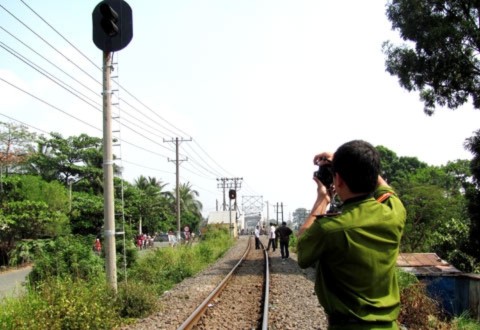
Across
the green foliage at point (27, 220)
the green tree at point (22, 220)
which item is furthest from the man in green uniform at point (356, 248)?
the green foliage at point (27, 220)

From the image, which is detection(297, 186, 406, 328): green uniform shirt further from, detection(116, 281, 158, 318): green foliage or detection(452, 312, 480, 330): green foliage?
detection(116, 281, 158, 318): green foliage

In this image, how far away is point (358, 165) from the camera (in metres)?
2.08

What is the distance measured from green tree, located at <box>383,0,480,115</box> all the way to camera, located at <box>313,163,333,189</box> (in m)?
11.7

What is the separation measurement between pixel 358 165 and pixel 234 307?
7.89 m

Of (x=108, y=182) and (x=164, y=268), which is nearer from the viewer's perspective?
(x=108, y=182)

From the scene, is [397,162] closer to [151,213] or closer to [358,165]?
[151,213]

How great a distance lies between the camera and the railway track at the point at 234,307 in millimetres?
7786

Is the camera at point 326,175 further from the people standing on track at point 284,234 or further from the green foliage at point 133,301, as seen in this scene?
the people standing on track at point 284,234

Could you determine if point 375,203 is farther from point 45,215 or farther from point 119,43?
point 45,215

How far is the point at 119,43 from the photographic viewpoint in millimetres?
8000

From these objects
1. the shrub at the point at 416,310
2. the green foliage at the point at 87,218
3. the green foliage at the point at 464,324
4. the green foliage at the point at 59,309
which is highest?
the green foliage at the point at 87,218

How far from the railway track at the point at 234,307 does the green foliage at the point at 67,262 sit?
2.49 m

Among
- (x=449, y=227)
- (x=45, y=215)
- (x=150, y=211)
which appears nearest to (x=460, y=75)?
(x=449, y=227)

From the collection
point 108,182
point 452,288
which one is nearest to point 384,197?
point 108,182
